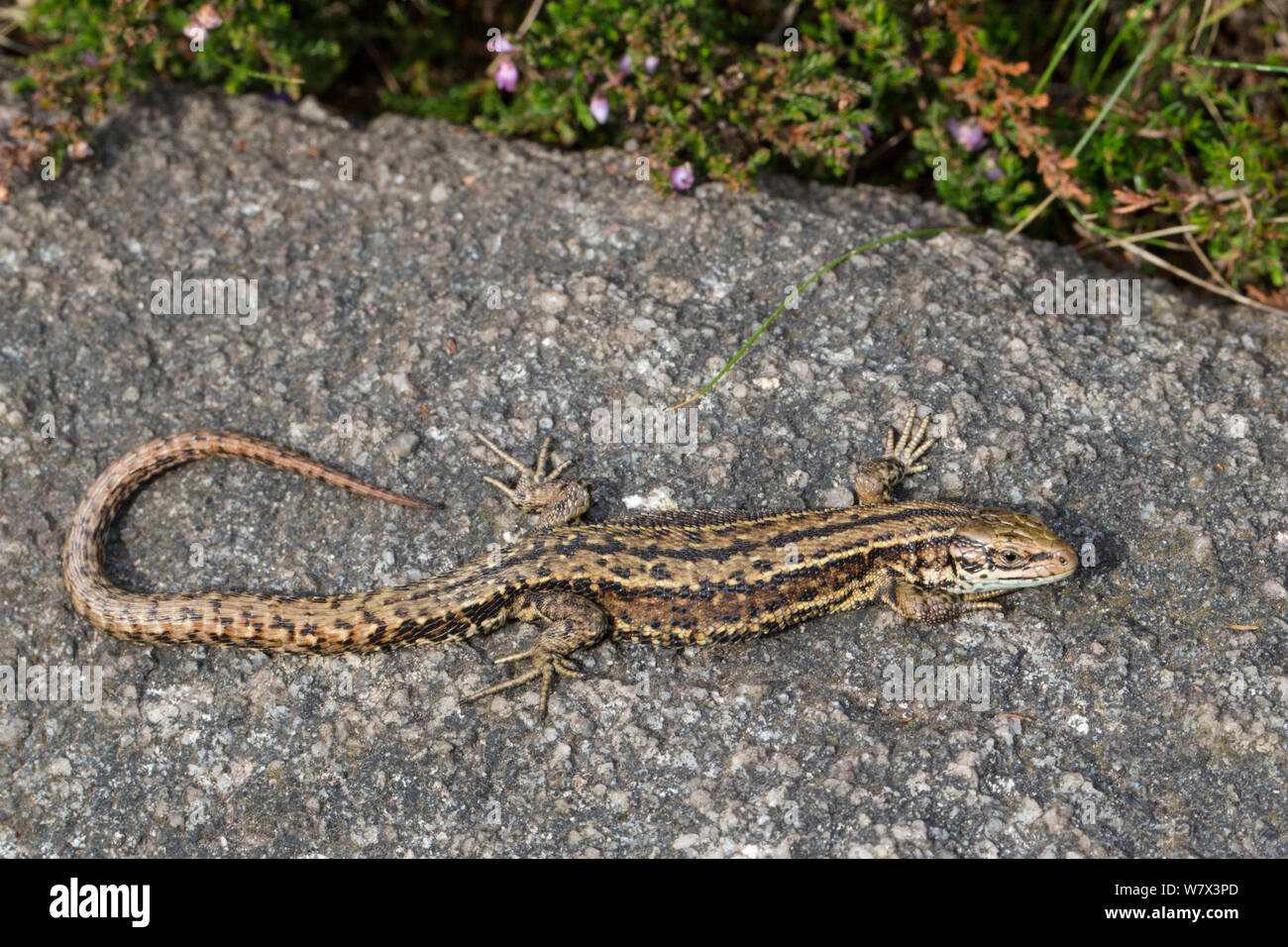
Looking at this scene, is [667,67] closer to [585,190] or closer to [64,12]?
[585,190]

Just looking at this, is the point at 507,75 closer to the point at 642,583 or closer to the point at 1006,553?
the point at 642,583

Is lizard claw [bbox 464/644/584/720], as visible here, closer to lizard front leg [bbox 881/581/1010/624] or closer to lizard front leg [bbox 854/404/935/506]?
lizard front leg [bbox 881/581/1010/624]

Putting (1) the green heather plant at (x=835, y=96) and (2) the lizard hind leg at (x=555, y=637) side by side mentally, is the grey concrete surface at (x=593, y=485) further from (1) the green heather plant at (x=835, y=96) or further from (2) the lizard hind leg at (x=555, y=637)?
(1) the green heather plant at (x=835, y=96)

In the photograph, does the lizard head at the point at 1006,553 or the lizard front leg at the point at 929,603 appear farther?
the lizard front leg at the point at 929,603

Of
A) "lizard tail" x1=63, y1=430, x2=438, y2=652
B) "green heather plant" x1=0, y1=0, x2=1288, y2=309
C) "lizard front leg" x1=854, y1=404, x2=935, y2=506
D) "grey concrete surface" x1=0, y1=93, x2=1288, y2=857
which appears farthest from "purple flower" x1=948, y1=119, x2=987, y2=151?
"lizard tail" x1=63, y1=430, x2=438, y2=652

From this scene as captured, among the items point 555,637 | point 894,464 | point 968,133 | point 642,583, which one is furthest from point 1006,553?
point 968,133

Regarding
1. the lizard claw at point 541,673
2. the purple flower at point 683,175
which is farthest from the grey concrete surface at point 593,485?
the purple flower at point 683,175

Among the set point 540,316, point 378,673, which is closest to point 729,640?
point 378,673
